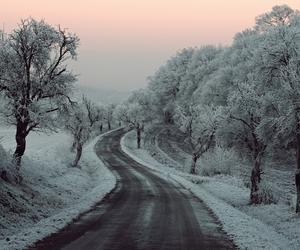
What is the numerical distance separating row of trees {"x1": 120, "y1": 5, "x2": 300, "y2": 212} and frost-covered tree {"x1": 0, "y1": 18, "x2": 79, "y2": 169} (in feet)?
35.3

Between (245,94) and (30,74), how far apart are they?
12820 millimetres

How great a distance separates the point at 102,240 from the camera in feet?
43.4

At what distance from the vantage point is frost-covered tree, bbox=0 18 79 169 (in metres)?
23.5

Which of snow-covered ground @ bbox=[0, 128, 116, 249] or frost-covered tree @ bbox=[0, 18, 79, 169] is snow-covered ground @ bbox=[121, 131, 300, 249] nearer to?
snow-covered ground @ bbox=[0, 128, 116, 249]

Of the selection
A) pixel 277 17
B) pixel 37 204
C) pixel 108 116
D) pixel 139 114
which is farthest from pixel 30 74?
pixel 108 116

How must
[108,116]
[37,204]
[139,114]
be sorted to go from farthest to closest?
[108,116], [139,114], [37,204]

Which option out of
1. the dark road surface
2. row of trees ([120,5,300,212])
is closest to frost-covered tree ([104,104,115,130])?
row of trees ([120,5,300,212])

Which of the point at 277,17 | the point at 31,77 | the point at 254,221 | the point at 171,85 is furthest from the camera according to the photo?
the point at 171,85

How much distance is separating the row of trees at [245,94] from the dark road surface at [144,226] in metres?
5.50

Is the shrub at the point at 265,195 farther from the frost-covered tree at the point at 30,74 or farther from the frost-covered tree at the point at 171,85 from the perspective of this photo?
the frost-covered tree at the point at 171,85

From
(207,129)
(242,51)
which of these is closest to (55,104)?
(207,129)

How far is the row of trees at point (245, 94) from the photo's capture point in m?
21.8

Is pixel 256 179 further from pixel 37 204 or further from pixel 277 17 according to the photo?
pixel 277 17

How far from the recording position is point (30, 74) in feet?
82.4
